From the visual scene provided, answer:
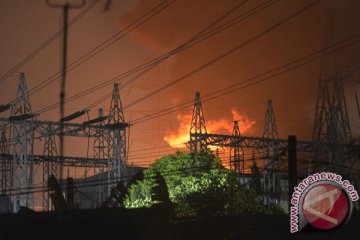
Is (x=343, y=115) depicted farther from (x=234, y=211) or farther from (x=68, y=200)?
(x=68, y=200)

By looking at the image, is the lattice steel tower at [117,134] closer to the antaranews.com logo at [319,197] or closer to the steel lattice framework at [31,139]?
the steel lattice framework at [31,139]

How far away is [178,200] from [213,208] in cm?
307

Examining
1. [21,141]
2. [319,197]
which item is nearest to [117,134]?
[21,141]

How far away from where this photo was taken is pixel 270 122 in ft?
261

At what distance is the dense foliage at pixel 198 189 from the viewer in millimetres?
46906

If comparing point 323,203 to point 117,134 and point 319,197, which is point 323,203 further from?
point 117,134

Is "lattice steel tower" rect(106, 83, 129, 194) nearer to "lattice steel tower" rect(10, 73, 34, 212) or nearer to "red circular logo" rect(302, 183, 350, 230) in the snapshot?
"lattice steel tower" rect(10, 73, 34, 212)

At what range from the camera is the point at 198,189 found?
5062 centimetres

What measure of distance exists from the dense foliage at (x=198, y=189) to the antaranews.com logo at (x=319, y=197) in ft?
54.9

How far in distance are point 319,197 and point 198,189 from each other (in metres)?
24.3

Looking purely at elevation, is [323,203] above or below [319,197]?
below

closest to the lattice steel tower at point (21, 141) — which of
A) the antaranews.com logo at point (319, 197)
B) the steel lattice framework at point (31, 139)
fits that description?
the steel lattice framework at point (31, 139)

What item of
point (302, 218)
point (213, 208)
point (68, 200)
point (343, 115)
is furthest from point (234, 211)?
point (343, 115)

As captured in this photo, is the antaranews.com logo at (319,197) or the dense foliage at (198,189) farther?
the dense foliage at (198,189)
